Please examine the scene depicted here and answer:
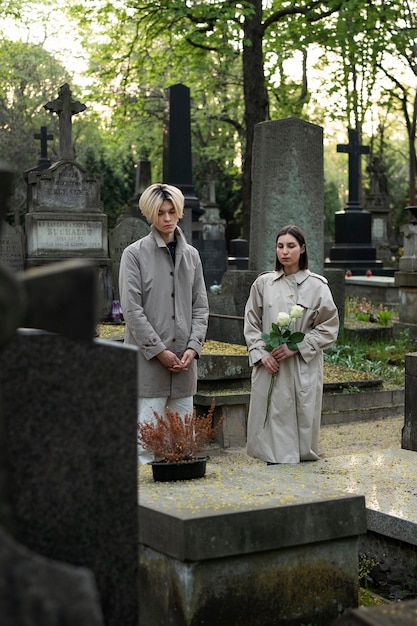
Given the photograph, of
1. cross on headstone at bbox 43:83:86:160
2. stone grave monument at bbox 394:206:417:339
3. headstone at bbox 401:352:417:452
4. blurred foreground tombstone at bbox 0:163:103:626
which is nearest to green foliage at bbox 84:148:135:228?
cross on headstone at bbox 43:83:86:160

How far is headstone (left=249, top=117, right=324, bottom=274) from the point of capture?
11289mm

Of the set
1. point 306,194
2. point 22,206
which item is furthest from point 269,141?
point 22,206

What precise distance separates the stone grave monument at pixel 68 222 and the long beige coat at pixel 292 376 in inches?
315

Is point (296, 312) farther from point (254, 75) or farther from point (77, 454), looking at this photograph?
point (254, 75)

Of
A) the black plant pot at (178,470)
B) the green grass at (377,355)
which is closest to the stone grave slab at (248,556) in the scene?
the black plant pot at (178,470)

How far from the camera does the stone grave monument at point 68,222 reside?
13.8 metres

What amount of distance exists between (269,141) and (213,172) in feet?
93.7

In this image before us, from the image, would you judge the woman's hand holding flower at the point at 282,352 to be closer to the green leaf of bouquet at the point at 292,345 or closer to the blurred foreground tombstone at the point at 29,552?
the green leaf of bouquet at the point at 292,345

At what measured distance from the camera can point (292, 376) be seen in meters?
5.85

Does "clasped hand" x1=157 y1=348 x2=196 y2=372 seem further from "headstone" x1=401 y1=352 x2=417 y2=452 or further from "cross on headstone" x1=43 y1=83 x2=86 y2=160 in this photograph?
"cross on headstone" x1=43 y1=83 x2=86 y2=160

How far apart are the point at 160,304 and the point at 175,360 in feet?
1.19

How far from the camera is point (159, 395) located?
561cm

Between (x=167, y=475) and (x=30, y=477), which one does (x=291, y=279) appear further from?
(x=30, y=477)

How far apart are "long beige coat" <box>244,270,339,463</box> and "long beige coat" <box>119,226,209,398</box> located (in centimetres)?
46
